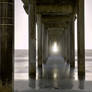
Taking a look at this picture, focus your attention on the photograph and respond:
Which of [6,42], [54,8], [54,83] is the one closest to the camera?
[6,42]

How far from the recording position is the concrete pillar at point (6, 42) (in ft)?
20.7

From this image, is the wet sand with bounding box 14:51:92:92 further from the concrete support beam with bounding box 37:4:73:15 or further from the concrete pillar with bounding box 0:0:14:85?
the concrete support beam with bounding box 37:4:73:15

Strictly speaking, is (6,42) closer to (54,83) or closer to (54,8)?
(54,83)

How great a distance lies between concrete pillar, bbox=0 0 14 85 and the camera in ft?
20.7

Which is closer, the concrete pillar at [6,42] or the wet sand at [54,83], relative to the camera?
the concrete pillar at [6,42]

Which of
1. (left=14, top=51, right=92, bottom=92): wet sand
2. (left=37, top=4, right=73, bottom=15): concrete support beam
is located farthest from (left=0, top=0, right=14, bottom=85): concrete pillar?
(left=37, top=4, right=73, bottom=15): concrete support beam

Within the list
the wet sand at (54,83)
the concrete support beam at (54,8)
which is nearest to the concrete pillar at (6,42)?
the wet sand at (54,83)

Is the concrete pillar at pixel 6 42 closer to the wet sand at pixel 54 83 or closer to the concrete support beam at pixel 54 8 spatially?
the wet sand at pixel 54 83

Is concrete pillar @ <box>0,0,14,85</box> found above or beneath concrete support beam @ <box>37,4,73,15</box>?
beneath

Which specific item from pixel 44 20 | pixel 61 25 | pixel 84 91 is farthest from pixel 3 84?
pixel 61 25

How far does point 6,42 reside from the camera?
6395 mm

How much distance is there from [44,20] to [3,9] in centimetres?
1894

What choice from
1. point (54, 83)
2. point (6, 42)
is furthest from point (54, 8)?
point (6, 42)

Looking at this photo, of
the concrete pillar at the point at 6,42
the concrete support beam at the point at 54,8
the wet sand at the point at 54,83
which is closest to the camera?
the concrete pillar at the point at 6,42
